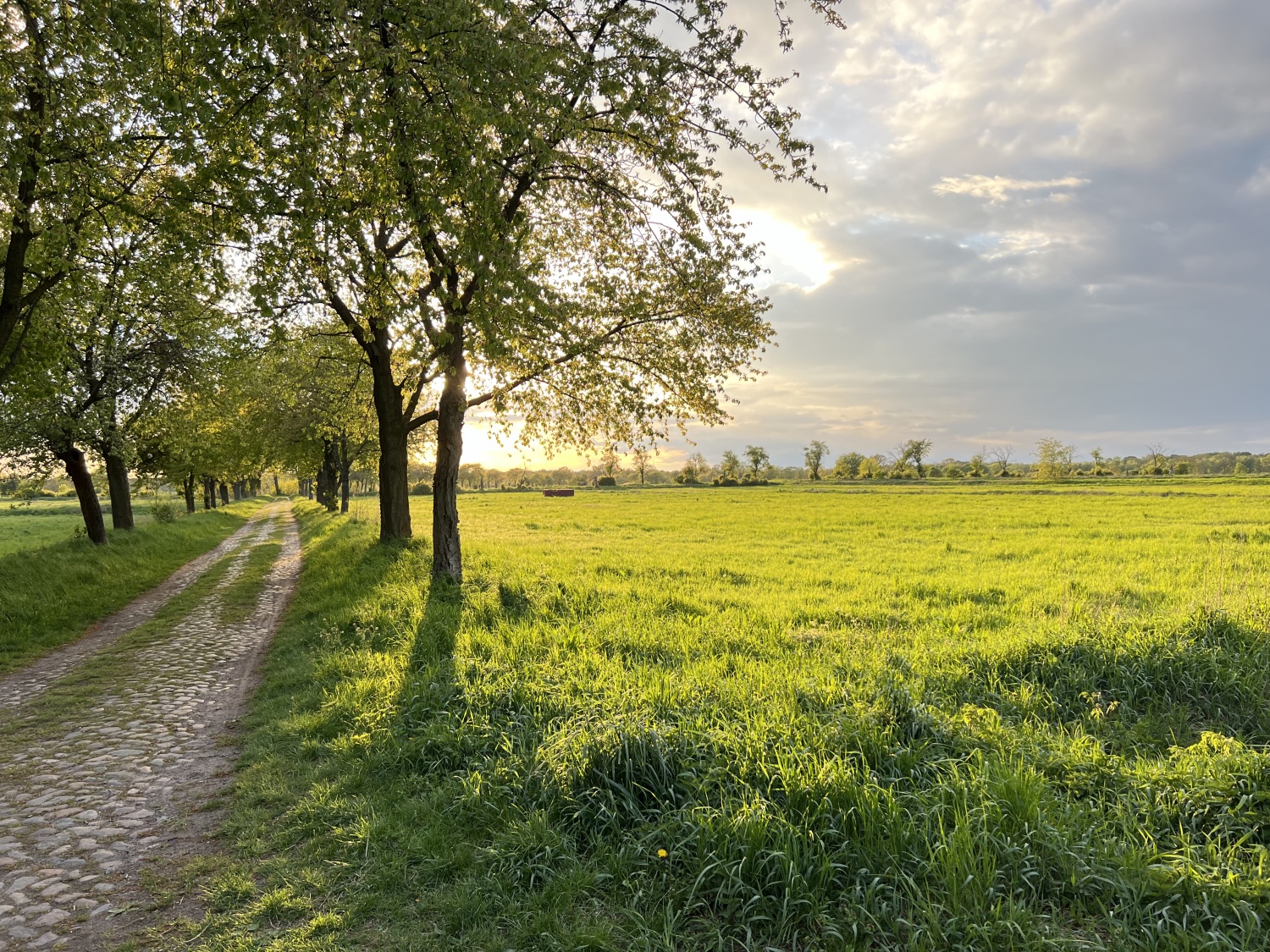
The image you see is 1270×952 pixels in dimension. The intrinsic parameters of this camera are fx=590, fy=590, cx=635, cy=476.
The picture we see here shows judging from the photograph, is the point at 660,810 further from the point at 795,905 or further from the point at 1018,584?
the point at 1018,584

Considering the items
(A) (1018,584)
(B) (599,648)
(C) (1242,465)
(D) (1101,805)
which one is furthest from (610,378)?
(C) (1242,465)

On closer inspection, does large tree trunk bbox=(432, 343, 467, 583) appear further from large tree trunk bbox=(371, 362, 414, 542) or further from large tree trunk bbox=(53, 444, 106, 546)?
large tree trunk bbox=(53, 444, 106, 546)

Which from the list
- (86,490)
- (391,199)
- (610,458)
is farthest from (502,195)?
(86,490)

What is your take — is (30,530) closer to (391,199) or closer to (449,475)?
(449,475)

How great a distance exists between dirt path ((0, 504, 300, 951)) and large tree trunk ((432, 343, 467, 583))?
12.3ft

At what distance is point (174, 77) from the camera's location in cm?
891

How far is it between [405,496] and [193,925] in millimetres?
15794

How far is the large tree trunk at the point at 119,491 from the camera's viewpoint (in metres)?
22.2

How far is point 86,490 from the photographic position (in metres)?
19.5

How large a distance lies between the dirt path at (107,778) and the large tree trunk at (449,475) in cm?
376

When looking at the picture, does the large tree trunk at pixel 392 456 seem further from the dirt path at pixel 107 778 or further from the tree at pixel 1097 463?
the tree at pixel 1097 463

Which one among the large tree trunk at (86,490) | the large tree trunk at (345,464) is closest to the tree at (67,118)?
the large tree trunk at (86,490)

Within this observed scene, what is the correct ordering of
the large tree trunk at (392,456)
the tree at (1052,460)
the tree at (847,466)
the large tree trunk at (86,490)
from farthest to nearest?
the tree at (847,466)
the tree at (1052,460)
the large tree trunk at (86,490)
the large tree trunk at (392,456)

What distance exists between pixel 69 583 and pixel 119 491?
1039 centimetres
